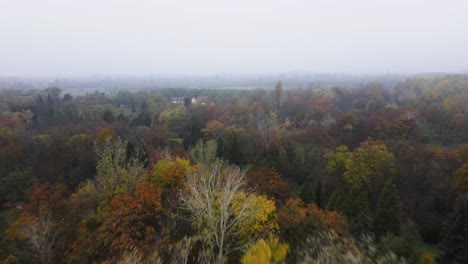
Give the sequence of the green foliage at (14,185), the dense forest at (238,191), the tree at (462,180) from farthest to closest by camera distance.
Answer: the green foliage at (14,185) → the tree at (462,180) → the dense forest at (238,191)

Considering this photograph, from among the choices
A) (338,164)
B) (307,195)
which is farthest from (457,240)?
(338,164)

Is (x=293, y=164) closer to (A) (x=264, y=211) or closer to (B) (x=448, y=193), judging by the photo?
(B) (x=448, y=193)

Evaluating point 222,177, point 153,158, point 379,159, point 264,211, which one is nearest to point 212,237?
point 264,211

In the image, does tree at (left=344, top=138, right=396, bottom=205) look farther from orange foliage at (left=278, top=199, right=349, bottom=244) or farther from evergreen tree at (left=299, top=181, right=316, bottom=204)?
orange foliage at (left=278, top=199, right=349, bottom=244)

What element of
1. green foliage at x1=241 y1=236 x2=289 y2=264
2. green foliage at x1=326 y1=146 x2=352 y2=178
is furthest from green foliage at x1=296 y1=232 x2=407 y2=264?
green foliage at x1=326 y1=146 x2=352 y2=178

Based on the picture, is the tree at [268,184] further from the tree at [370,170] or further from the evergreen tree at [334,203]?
the tree at [370,170]

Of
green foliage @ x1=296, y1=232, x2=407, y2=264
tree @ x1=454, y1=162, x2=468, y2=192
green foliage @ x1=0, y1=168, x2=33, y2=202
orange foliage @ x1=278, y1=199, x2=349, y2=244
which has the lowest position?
green foliage @ x1=0, y1=168, x2=33, y2=202

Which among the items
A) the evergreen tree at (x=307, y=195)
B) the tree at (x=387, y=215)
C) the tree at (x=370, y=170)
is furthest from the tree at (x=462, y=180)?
the evergreen tree at (x=307, y=195)

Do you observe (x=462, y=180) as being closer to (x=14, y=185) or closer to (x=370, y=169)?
(x=370, y=169)
